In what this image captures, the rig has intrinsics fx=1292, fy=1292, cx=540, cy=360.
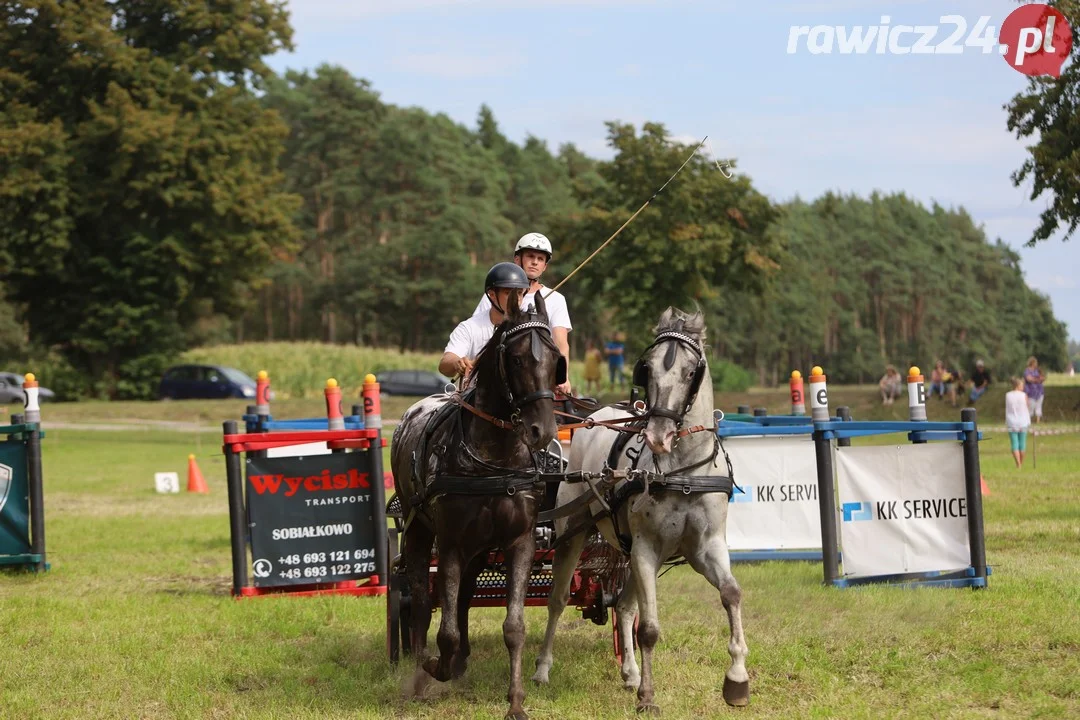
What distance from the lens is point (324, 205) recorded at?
81375 millimetres

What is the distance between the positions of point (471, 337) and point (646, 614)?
218 cm

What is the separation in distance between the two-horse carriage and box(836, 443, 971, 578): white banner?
3.17 m

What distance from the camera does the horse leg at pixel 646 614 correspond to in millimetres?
6898

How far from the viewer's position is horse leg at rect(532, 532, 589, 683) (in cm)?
787

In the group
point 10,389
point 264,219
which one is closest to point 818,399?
point 264,219

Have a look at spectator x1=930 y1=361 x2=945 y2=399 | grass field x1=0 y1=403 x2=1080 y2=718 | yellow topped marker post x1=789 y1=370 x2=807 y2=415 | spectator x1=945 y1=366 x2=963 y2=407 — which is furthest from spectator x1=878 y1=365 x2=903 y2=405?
yellow topped marker post x1=789 y1=370 x2=807 y2=415

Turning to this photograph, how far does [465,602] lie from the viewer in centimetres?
759

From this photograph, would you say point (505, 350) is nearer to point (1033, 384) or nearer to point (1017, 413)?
point (1017, 413)

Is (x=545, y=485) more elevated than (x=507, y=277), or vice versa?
(x=507, y=277)

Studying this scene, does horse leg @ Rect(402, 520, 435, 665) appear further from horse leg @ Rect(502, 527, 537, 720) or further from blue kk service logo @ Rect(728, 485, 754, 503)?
blue kk service logo @ Rect(728, 485, 754, 503)

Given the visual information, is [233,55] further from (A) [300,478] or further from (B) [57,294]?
(A) [300,478]

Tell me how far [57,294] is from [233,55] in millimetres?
11159

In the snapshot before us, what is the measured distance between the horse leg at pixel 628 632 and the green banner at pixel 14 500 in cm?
708

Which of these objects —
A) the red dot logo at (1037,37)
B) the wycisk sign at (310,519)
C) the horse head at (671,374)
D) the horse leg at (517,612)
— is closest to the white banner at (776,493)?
the wycisk sign at (310,519)
